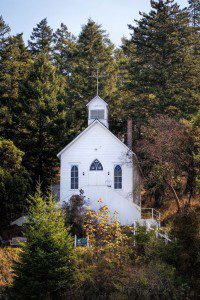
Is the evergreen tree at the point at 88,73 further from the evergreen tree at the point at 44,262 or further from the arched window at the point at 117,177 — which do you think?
the evergreen tree at the point at 44,262

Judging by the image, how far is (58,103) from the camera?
1439 inches

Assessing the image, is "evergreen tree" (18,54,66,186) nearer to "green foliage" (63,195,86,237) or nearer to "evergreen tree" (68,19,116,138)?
"evergreen tree" (68,19,116,138)

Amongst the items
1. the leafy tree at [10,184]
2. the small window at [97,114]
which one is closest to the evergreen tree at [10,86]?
the leafy tree at [10,184]

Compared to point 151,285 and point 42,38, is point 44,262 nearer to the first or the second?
point 151,285

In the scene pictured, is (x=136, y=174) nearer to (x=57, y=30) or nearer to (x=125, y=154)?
(x=125, y=154)

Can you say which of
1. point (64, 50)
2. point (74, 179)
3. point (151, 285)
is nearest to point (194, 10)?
point (64, 50)

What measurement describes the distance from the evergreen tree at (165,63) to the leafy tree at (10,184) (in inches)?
549

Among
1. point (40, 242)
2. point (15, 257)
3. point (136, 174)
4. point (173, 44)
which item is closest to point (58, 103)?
point (136, 174)

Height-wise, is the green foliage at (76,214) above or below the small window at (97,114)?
below

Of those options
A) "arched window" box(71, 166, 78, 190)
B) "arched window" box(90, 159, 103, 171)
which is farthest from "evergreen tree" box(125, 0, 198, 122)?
"arched window" box(71, 166, 78, 190)

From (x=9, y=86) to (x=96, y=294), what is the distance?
26.4m

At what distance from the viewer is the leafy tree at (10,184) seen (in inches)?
1104

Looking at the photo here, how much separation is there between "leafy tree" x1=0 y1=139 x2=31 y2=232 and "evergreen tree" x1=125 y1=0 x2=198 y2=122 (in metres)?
14.0

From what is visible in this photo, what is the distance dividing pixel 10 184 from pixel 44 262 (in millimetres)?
10704
